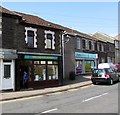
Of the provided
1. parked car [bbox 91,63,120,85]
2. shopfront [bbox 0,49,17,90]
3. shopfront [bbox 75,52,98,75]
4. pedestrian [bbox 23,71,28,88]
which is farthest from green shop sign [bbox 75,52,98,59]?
shopfront [bbox 0,49,17,90]

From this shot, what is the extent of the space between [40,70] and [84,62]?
16140mm

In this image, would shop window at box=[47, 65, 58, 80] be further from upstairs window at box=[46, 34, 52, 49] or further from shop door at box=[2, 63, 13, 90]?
shop door at box=[2, 63, 13, 90]

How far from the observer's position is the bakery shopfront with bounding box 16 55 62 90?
78.5 feet

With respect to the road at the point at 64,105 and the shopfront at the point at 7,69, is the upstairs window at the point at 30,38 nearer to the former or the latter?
the shopfront at the point at 7,69

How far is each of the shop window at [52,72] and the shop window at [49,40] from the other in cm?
195

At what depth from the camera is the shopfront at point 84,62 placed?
1527 inches

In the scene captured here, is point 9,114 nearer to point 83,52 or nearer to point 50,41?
point 50,41

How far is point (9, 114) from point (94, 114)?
367 cm

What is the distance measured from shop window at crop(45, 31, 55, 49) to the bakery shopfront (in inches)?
42.3

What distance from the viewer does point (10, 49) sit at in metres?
22.5

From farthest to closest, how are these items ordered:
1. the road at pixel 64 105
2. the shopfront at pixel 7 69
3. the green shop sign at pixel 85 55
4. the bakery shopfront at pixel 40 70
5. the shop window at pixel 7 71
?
the green shop sign at pixel 85 55, the bakery shopfront at pixel 40 70, the shop window at pixel 7 71, the shopfront at pixel 7 69, the road at pixel 64 105

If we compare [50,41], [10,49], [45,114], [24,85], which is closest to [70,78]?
[50,41]

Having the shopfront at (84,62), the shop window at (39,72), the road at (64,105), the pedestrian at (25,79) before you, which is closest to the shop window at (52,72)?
the shop window at (39,72)

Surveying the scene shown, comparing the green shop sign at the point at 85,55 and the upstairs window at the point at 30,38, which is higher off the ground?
the upstairs window at the point at 30,38
